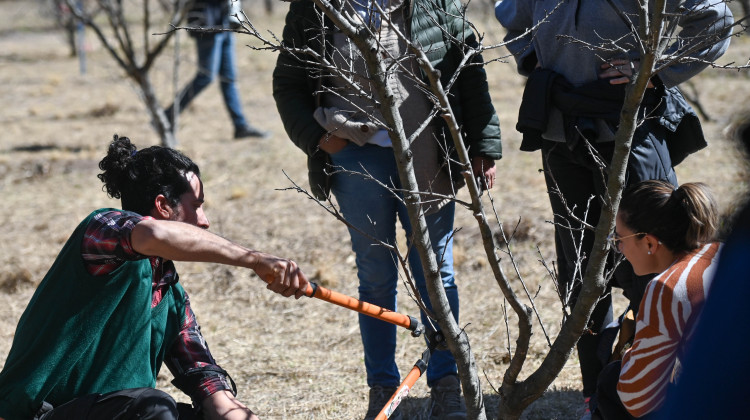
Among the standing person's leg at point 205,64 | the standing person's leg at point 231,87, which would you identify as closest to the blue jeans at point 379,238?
the standing person's leg at point 205,64

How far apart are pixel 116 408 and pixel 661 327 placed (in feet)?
4.61

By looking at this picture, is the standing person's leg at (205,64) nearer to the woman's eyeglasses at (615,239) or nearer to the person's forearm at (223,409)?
the person's forearm at (223,409)

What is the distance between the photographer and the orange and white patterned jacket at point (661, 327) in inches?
77.4

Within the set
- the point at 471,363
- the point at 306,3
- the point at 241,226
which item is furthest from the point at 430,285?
the point at 241,226

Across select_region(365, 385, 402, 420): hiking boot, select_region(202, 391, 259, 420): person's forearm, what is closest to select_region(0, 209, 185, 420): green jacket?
select_region(202, 391, 259, 420): person's forearm

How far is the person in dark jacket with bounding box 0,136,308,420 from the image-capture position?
2.18 metres

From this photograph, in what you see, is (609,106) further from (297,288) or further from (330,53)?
(297,288)

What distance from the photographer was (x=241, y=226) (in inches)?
237

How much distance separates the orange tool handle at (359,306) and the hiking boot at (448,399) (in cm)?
54

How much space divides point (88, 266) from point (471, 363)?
1079 mm

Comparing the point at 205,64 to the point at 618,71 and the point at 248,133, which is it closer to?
the point at 248,133

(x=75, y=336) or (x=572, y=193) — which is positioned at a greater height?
(x=572, y=193)

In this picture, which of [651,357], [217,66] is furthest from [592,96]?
[217,66]

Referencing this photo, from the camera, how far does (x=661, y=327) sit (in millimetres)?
2000
